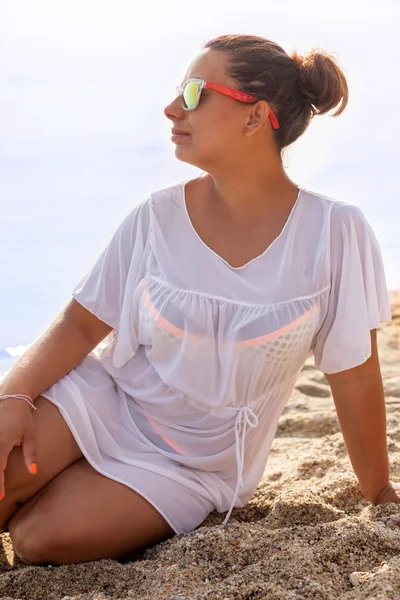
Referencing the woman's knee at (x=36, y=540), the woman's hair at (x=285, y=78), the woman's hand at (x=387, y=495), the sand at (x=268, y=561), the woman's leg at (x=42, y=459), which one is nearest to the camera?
the sand at (x=268, y=561)

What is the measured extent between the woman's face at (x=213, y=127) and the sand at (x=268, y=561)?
120 centimetres

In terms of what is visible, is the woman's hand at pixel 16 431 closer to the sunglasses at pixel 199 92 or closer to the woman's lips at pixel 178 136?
the woman's lips at pixel 178 136

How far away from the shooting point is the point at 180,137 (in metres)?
2.48

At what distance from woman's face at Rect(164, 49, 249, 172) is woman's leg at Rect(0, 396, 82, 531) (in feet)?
3.20

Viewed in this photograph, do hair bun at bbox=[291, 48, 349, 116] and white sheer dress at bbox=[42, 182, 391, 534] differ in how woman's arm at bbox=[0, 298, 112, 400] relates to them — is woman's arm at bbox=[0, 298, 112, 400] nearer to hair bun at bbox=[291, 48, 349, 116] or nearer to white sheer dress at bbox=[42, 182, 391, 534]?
white sheer dress at bbox=[42, 182, 391, 534]

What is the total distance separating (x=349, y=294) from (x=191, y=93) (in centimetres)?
85

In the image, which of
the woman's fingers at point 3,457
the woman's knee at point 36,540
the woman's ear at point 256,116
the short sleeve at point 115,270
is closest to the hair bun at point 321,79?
the woman's ear at point 256,116

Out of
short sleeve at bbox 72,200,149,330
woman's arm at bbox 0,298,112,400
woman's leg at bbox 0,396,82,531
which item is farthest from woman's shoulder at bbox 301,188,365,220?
woman's leg at bbox 0,396,82,531

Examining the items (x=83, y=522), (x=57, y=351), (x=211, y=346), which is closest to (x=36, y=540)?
(x=83, y=522)

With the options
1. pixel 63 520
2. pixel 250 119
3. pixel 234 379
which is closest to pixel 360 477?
pixel 234 379

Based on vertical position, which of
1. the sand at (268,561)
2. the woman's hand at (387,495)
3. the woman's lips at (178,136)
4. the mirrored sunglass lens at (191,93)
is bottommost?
the woman's hand at (387,495)

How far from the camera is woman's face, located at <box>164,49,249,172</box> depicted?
2.44 m

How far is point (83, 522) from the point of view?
2270 mm

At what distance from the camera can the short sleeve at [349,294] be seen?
2.45 m
